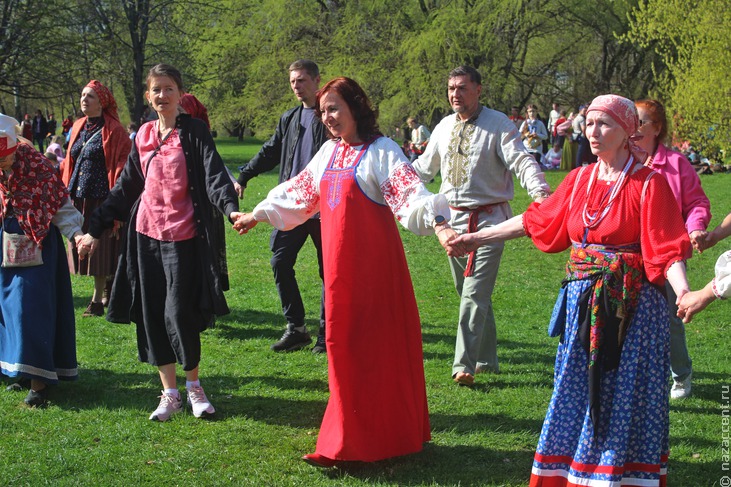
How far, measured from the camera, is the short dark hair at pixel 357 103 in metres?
4.71

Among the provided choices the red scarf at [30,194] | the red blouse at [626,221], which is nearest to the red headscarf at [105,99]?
the red scarf at [30,194]

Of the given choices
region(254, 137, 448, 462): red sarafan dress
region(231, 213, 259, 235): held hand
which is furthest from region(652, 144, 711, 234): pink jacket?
region(231, 213, 259, 235): held hand

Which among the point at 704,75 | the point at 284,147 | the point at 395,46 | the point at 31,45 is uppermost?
the point at 395,46

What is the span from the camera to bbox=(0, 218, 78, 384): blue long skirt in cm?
574

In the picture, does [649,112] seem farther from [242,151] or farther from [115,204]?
[242,151]

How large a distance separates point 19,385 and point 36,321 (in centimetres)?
65

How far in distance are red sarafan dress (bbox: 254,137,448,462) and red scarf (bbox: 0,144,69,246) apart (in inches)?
86.8

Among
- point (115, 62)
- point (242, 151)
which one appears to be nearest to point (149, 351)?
point (115, 62)

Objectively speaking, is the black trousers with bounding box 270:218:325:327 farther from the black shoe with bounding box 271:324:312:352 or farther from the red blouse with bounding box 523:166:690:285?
the red blouse with bounding box 523:166:690:285

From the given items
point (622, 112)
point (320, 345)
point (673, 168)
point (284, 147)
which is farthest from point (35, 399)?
point (673, 168)

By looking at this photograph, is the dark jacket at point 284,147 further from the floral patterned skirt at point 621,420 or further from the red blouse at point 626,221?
the floral patterned skirt at point 621,420

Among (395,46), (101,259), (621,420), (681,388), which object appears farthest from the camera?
(395,46)

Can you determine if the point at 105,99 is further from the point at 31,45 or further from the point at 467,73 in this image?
the point at 31,45

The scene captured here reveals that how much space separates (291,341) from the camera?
7242 mm
